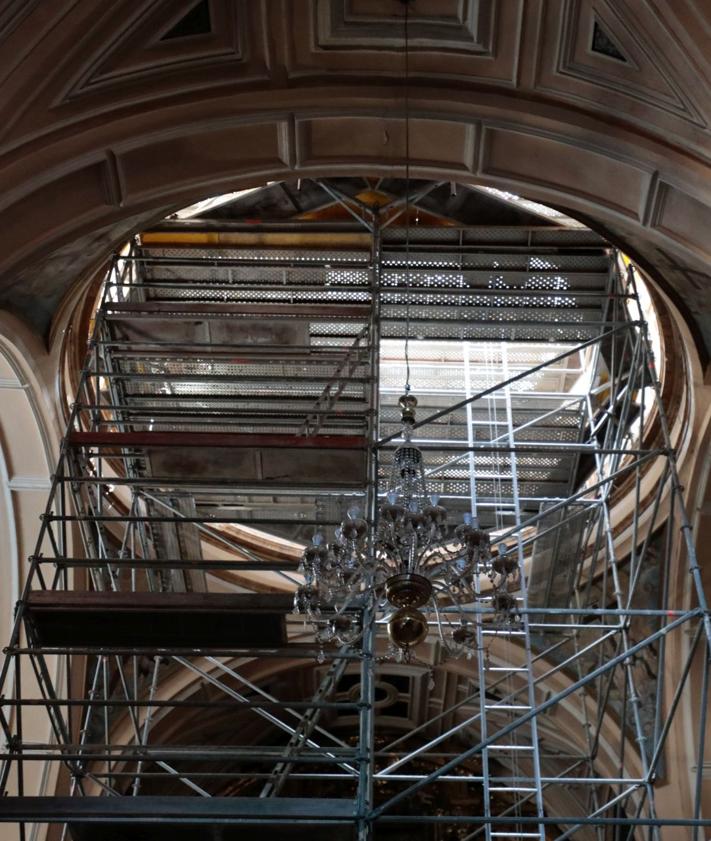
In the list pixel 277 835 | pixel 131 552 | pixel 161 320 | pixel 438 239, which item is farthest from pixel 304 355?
pixel 277 835

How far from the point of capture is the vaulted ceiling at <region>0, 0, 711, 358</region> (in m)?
5.79

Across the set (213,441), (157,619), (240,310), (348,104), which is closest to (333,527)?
(240,310)

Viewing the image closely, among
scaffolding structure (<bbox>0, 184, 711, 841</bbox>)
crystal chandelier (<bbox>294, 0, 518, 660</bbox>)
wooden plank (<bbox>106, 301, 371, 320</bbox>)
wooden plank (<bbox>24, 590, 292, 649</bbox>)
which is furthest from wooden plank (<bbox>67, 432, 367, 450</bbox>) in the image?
wooden plank (<bbox>106, 301, 371, 320</bbox>)

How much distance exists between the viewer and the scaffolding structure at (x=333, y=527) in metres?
6.22

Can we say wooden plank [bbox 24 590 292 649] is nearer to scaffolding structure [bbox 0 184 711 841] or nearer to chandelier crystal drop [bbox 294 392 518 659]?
scaffolding structure [bbox 0 184 711 841]

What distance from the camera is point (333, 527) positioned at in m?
9.55

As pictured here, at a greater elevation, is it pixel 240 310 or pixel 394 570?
pixel 240 310

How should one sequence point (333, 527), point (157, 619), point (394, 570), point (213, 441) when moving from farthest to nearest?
point (333, 527) → point (213, 441) → point (157, 619) → point (394, 570)

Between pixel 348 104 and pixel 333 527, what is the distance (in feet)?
13.8

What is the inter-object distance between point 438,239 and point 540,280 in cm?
95

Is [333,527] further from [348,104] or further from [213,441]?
[348,104]

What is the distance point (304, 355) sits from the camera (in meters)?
8.47

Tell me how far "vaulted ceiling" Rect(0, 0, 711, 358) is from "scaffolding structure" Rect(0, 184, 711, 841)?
162cm

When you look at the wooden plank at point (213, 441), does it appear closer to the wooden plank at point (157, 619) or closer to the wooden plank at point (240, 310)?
the wooden plank at point (157, 619)
